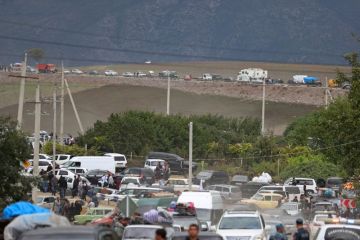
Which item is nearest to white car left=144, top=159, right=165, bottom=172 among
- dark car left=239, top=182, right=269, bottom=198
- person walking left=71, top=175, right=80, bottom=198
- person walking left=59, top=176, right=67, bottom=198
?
dark car left=239, top=182, right=269, bottom=198

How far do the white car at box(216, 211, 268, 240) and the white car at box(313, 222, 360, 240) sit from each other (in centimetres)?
661

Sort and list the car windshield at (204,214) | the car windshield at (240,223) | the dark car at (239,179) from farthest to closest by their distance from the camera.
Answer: the dark car at (239,179), the car windshield at (204,214), the car windshield at (240,223)

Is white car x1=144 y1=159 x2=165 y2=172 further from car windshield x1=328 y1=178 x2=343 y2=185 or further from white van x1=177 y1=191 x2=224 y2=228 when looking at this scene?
white van x1=177 y1=191 x2=224 y2=228

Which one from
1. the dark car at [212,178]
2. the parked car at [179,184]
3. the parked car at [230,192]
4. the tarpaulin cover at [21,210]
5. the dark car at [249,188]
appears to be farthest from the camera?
the dark car at [212,178]

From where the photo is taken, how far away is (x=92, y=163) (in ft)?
268

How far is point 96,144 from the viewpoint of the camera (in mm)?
100312

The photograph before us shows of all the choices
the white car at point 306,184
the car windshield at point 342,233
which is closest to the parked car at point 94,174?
the white car at point 306,184

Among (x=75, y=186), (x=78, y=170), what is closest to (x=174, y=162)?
(x=78, y=170)

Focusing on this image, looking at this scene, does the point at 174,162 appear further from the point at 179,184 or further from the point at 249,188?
the point at 179,184

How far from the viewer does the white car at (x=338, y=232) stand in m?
28.5

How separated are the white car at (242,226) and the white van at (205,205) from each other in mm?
10449

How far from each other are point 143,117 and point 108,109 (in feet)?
144

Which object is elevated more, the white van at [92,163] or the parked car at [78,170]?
the white van at [92,163]

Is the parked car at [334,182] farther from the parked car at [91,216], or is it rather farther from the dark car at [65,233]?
the dark car at [65,233]
